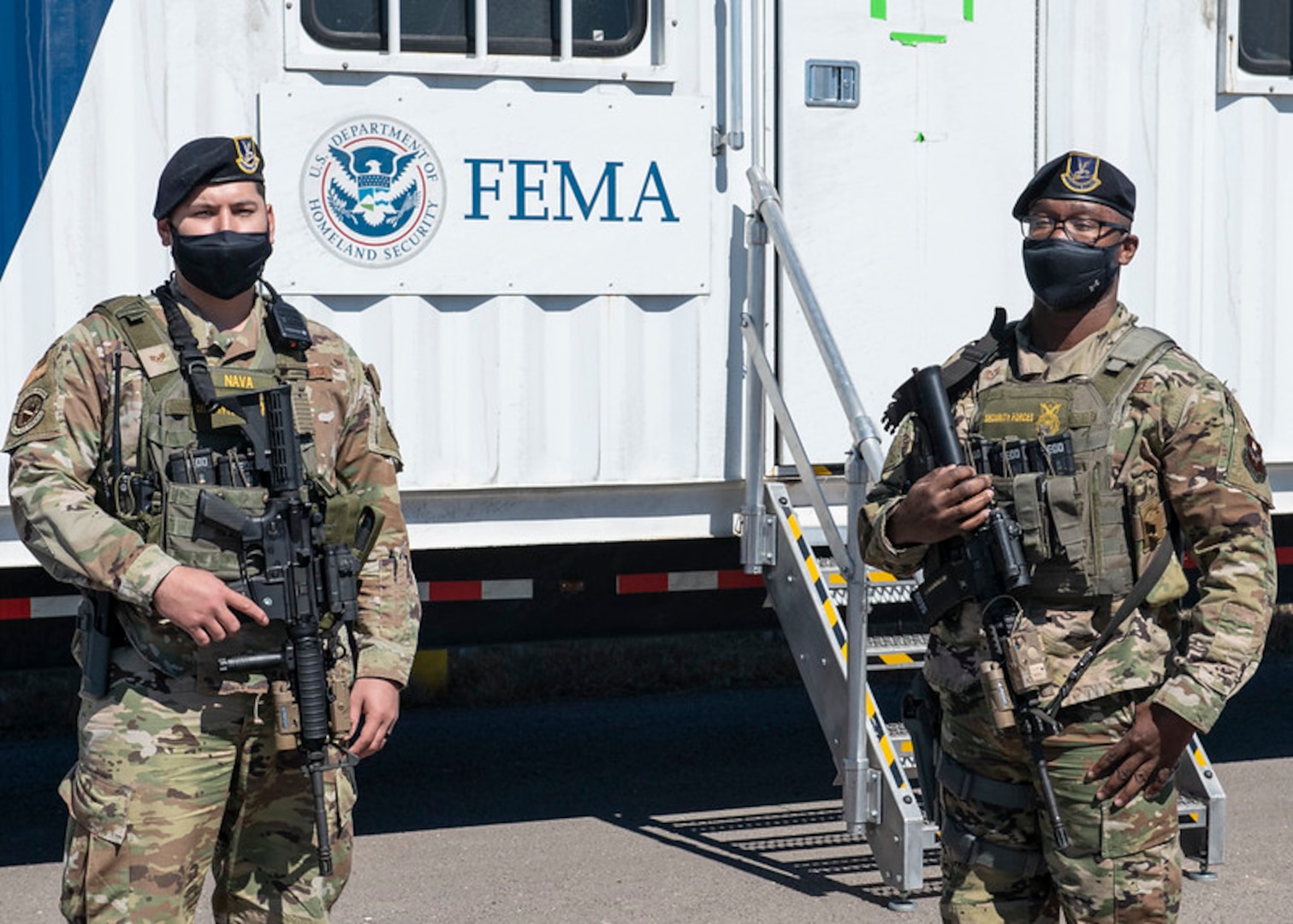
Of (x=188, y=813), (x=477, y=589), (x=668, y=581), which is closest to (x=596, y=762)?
(x=668, y=581)

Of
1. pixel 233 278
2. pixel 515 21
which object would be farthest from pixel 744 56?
pixel 233 278

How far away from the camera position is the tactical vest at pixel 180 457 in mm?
2865

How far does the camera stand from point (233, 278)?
2.95 metres

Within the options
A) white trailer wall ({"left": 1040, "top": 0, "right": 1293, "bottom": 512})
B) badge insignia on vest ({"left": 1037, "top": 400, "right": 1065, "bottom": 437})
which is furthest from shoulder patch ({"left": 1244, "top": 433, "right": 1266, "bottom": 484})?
white trailer wall ({"left": 1040, "top": 0, "right": 1293, "bottom": 512})

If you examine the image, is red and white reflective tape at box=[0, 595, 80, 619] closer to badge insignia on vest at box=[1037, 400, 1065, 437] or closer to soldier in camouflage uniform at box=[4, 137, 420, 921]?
soldier in camouflage uniform at box=[4, 137, 420, 921]

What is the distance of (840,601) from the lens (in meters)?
4.69

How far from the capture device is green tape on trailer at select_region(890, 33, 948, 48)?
4.88 m

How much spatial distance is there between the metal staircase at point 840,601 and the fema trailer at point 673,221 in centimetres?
1

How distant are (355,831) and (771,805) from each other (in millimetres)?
1323

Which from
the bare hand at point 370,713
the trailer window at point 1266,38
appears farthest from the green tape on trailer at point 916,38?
the bare hand at point 370,713

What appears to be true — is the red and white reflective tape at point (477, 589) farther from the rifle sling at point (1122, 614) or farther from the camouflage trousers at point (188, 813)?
the rifle sling at point (1122, 614)

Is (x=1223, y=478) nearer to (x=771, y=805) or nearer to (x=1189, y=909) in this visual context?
(x=1189, y=909)

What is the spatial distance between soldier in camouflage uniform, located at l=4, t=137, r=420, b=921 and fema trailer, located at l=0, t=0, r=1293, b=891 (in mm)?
1418

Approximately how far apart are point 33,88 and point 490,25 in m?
1.18
